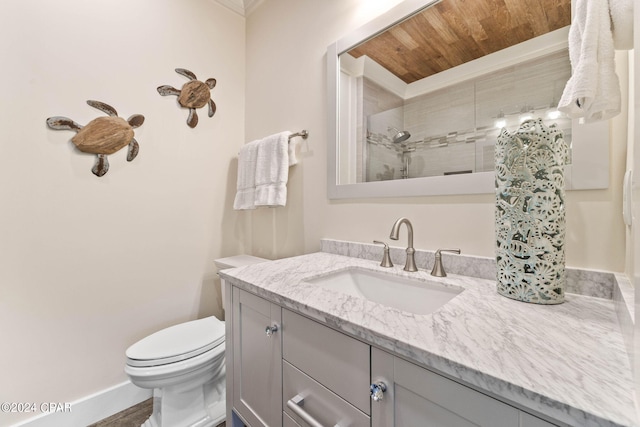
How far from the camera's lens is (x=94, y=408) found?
125 cm

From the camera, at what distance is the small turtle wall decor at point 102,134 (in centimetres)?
123

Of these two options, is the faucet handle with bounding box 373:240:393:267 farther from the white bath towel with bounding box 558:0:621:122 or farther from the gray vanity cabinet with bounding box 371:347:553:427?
the white bath towel with bounding box 558:0:621:122

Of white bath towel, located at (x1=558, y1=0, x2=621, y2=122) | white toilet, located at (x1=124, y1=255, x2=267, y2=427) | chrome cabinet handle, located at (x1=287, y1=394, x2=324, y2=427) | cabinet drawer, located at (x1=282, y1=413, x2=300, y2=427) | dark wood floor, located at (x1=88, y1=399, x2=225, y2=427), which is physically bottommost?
dark wood floor, located at (x1=88, y1=399, x2=225, y2=427)

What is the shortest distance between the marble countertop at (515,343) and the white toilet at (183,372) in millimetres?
685

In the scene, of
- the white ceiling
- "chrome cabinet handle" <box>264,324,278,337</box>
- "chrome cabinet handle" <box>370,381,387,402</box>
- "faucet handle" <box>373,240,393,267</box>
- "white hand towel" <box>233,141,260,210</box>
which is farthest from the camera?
the white ceiling

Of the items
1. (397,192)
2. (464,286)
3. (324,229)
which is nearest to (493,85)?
(397,192)

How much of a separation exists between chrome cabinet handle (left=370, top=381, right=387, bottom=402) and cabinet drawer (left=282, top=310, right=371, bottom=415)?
26mm

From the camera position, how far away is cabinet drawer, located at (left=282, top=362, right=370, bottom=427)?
54 centimetres

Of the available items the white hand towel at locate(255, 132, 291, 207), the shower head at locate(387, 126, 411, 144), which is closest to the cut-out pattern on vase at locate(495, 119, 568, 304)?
the shower head at locate(387, 126, 411, 144)

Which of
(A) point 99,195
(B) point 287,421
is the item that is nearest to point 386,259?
(B) point 287,421

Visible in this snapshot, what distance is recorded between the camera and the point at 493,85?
0.84 metres

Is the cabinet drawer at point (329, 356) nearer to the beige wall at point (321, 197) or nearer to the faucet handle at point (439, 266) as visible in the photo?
the faucet handle at point (439, 266)

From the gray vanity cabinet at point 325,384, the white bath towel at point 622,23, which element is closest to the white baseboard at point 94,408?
the gray vanity cabinet at point 325,384

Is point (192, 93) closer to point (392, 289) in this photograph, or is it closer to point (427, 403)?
point (392, 289)
